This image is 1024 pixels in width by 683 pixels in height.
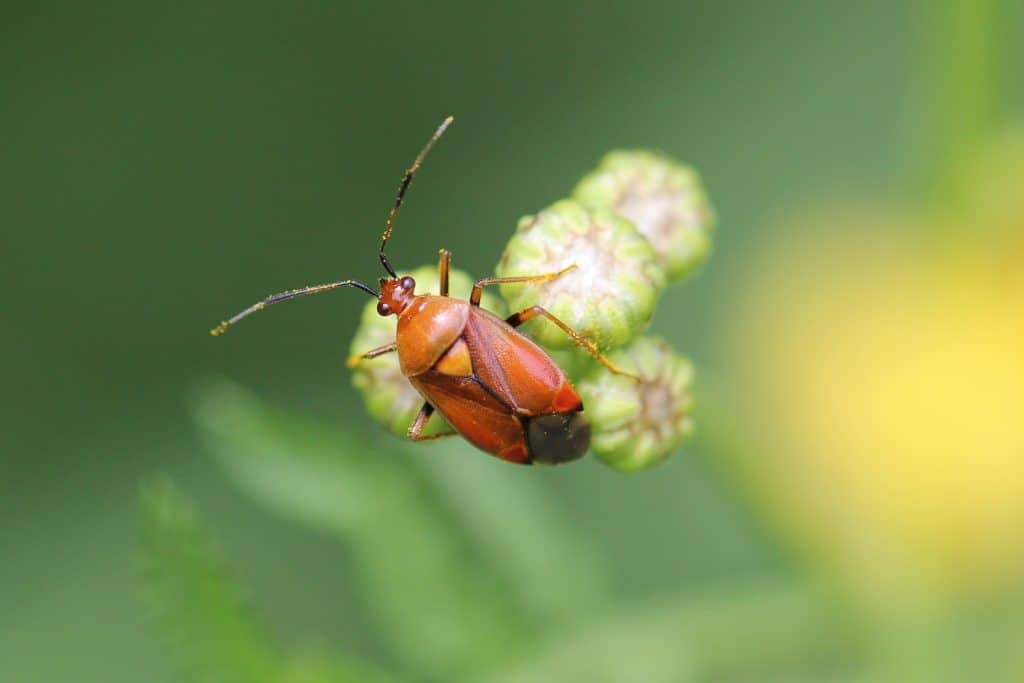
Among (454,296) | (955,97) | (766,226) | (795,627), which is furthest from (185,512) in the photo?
(766,226)

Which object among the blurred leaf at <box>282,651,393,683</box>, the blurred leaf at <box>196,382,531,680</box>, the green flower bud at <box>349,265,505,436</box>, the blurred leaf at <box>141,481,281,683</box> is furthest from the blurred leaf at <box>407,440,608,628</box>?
the blurred leaf at <box>141,481,281,683</box>

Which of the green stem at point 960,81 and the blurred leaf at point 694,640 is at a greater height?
the green stem at point 960,81

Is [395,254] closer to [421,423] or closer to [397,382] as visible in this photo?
[397,382]

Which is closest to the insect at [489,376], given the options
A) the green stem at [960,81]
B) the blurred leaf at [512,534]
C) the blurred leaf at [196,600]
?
the blurred leaf at [196,600]

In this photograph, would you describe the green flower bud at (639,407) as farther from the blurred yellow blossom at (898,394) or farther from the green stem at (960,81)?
the green stem at (960,81)

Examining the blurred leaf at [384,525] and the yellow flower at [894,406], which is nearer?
the blurred leaf at [384,525]

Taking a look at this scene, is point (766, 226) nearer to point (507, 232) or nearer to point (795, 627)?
point (507, 232)

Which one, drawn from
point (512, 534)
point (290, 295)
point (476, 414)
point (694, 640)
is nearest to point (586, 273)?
point (476, 414)
